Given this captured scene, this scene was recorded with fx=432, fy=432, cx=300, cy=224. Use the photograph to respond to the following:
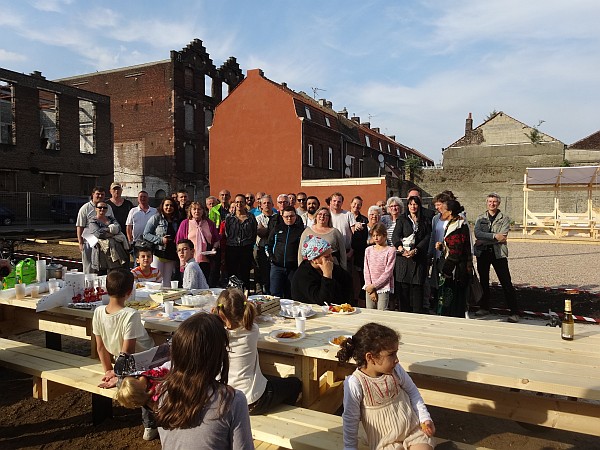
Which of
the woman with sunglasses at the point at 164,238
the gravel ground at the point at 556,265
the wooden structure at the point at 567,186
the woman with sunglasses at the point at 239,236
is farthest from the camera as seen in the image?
the wooden structure at the point at 567,186

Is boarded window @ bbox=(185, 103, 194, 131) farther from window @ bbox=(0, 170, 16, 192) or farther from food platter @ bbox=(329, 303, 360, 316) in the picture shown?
food platter @ bbox=(329, 303, 360, 316)

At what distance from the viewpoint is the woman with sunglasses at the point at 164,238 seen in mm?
6691

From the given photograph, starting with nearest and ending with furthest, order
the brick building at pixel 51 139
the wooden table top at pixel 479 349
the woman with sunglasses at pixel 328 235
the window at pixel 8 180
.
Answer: the wooden table top at pixel 479 349 < the woman with sunglasses at pixel 328 235 < the window at pixel 8 180 < the brick building at pixel 51 139

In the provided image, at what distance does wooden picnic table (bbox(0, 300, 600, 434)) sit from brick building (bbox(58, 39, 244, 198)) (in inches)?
1271

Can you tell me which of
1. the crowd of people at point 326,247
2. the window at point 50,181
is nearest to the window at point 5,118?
the window at point 50,181

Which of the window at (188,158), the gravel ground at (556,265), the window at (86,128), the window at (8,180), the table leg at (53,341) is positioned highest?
the window at (86,128)

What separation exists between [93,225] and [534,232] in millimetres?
20541

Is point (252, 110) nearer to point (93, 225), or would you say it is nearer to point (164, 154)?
point (164, 154)

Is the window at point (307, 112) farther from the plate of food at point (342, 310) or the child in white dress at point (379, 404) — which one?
the child in white dress at point (379, 404)

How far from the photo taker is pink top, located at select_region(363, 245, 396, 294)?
5301mm

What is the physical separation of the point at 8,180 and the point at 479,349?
1213 inches

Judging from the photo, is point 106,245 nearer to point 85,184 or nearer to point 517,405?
point 517,405

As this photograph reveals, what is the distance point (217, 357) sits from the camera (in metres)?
1.95

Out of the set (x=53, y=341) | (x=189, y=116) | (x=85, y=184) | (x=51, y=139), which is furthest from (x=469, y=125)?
(x=53, y=341)
